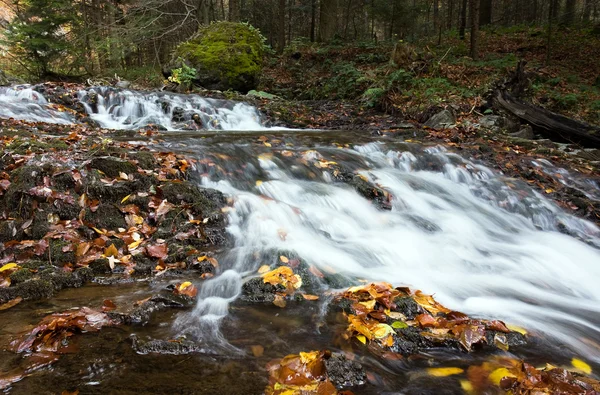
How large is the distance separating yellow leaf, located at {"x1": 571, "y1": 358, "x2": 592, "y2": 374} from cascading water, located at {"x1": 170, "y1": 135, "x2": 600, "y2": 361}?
23cm

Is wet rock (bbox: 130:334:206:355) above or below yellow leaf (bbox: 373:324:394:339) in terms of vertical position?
above

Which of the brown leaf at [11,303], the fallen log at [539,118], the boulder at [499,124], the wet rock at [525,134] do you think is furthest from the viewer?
the boulder at [499,124]

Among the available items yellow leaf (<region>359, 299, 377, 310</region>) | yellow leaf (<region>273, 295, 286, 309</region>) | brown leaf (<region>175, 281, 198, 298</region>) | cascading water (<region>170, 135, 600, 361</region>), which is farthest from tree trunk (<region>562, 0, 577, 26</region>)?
brown leaf (<region>175, 281, 198, 298</region>)

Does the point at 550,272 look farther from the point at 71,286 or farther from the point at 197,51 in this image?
the point at 197,51

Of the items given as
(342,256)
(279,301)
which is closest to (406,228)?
(342,256)

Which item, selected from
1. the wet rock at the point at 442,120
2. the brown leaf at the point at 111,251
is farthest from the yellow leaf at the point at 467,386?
the wet rock at the point at 442,120

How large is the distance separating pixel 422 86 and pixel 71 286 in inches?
447

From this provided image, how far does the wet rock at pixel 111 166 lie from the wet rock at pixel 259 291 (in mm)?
2312

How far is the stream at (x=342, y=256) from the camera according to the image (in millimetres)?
2084

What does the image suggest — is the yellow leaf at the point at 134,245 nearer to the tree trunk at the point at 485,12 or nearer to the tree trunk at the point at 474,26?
the tree trunk at the point at 474,26

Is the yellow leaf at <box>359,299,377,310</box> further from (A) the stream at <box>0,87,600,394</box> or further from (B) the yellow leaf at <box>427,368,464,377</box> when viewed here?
(B) the yellow leaf at <box>427,368,464,377</box>

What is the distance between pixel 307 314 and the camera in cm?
274

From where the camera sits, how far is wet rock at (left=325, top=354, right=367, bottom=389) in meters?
1.96

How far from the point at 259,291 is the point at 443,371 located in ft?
4.87
